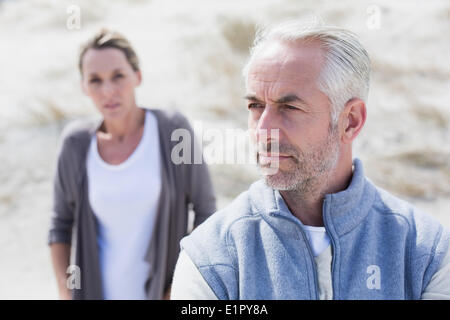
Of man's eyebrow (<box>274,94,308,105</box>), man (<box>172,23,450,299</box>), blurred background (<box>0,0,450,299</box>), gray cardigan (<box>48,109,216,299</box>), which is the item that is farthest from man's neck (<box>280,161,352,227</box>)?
blurred background (<box>0,0,450,299</box>)

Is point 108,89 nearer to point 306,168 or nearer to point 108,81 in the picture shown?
point 108,81

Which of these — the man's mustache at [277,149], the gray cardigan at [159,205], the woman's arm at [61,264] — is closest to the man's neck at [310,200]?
the man's mustache at [277,149]

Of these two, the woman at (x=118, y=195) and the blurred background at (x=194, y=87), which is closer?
the woman at (x=118, y=195)

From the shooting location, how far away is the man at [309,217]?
1.46 metres

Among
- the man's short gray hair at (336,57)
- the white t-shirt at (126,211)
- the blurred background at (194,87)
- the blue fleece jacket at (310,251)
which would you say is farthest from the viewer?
the blurred background at (194,87)

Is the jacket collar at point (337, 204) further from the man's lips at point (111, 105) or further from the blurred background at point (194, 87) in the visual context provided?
the blurred background at point (194, 87)

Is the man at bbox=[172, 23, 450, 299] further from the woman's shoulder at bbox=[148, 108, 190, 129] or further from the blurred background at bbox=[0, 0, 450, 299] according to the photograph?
the blurred background at bbox=[0, 0, 450, 299]

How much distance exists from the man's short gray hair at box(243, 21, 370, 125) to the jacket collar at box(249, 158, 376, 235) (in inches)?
8.3

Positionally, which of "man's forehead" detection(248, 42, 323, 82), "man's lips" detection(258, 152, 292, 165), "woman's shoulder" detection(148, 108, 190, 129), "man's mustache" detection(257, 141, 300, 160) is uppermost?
"man's forehead" detection(248, 42, 323, 82)

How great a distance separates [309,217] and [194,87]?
6.71 meters

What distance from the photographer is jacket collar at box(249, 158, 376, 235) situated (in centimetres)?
154

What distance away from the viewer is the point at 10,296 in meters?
4.96
